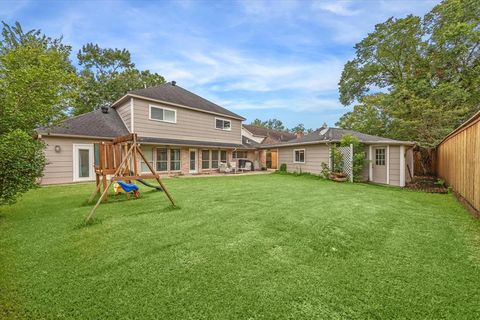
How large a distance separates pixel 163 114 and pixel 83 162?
17.8 feet

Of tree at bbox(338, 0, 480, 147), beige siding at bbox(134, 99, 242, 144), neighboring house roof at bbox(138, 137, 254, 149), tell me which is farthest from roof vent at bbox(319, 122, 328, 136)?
beige siding at bbox(134, 99, 242, 144)

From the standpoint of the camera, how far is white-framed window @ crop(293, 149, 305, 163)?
1543cm

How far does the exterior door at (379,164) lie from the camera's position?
38.7 ft

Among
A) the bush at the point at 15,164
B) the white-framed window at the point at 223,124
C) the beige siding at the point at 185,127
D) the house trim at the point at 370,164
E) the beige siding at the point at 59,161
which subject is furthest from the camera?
the white-framed window at the point at 223,124

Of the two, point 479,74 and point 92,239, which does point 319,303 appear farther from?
point 479,74

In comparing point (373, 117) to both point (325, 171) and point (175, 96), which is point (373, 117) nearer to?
point (325, 171)

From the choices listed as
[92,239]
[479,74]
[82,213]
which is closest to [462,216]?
[92,239]

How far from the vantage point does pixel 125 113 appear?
1420cm

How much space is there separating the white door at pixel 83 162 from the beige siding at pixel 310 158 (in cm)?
1262

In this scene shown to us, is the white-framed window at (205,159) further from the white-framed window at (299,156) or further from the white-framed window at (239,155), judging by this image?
the white-framed window at (299,156)

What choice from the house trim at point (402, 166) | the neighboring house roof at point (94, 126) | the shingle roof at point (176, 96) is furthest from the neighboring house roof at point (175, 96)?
the house trim at point (402, 166)

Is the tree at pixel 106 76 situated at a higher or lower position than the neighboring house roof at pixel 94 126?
higher

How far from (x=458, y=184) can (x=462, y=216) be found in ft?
10.3

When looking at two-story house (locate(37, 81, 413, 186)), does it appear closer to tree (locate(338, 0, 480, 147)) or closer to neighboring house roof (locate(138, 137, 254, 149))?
neighboring house roof (locate(138, 137, 254, 149))
